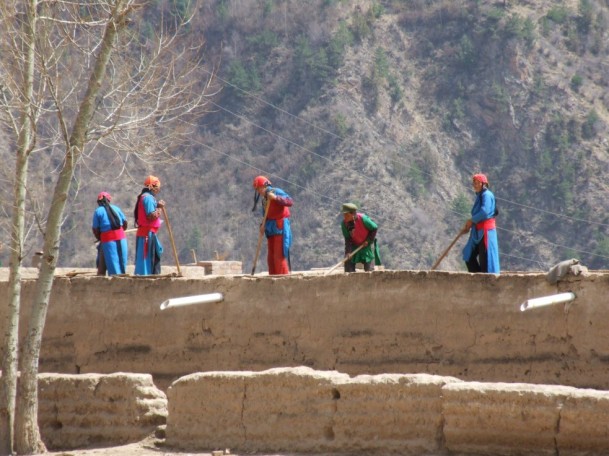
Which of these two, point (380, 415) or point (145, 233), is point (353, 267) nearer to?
point (145, 233)

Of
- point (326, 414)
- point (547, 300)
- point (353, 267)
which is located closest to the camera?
point (326, 414)

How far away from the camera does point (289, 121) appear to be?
1741 inches

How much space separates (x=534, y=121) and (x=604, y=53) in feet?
13.7

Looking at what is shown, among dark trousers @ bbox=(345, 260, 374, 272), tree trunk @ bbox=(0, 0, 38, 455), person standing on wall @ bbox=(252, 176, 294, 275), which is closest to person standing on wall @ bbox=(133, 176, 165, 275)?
person standing on wall @ bbox=(252, 176, 294, 275)

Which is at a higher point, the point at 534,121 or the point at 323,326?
the point at 534,121

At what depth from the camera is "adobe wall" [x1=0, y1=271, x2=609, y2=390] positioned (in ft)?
31.5

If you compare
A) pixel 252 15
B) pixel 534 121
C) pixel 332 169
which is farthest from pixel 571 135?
pixel 252 15

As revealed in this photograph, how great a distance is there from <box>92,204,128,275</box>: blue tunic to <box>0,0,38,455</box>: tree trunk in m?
3.32

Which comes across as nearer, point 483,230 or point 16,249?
point 16,249

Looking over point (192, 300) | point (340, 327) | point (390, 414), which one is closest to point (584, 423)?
point (390, 414)

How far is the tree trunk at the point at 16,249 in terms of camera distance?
1028 cm

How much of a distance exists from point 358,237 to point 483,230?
1469 millimetres

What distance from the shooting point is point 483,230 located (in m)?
12.0

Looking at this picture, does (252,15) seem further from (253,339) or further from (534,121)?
(253,339)
